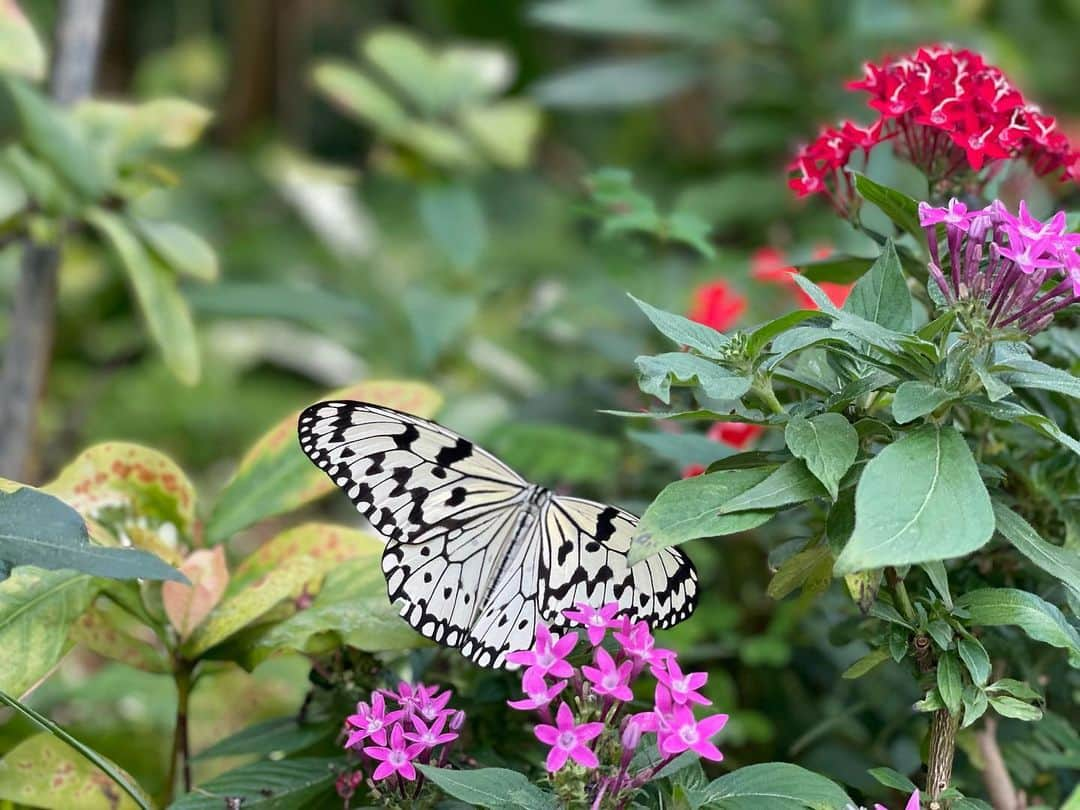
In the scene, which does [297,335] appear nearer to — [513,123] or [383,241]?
[383,241]

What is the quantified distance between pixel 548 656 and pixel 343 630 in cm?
21

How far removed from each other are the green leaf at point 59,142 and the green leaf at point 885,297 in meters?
0.84

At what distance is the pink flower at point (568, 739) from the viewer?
638mm

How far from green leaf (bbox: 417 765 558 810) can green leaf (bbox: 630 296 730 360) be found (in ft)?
0.92

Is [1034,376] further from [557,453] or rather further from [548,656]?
[557,453]

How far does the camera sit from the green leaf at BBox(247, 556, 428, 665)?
842 mm

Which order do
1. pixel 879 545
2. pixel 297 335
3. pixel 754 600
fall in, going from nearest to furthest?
1. pixel 879 545
2. pixel 754 600
3. pixel 297 335

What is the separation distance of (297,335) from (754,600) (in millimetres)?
1750

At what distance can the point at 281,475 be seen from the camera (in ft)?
3.38

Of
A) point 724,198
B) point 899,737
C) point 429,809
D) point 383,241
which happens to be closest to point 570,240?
point 383,241

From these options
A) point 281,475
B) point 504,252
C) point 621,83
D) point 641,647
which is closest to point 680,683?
point 641,647

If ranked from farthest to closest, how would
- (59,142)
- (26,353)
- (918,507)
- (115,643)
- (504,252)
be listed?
1. (504,252)
2. (26,353)
3. (59,142)
4. (115,643)
5. (918,507)

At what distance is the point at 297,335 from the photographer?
2869 millimetres

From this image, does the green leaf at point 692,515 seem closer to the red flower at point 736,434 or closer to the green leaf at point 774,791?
the green leaf at point 774,791
